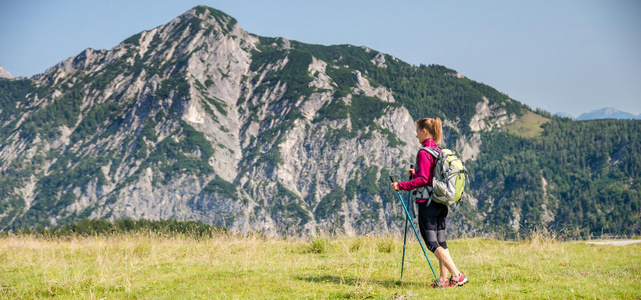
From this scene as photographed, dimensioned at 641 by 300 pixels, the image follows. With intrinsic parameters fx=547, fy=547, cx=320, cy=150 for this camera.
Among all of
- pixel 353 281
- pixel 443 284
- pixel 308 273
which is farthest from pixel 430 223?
pixel 308 273

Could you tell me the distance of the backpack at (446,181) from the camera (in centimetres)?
1046

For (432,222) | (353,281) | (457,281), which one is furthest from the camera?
(353,281)

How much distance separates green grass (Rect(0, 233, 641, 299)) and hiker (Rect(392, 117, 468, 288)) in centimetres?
49

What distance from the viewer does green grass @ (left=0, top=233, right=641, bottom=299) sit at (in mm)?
10875

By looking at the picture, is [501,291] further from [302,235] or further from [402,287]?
[302,235]

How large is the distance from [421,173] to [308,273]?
4.48 m

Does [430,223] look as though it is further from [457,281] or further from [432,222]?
[457,281]

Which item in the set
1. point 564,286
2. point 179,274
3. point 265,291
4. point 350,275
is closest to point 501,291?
point 564,286

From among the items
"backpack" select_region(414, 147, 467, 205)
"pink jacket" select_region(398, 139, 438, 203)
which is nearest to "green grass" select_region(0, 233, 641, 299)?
"backpack" select_region(414, 147, 467, 205)

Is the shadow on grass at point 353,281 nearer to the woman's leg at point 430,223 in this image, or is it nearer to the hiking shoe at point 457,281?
the hiking shoe at point 457,281

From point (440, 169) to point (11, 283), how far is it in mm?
10454

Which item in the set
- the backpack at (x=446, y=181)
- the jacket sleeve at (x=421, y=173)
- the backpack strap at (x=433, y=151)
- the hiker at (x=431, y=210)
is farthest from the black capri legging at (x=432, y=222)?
the backpack strap at (x=433, y=151)

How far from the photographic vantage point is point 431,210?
10.8 meters

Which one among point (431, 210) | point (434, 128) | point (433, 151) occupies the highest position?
point (434, 128)
